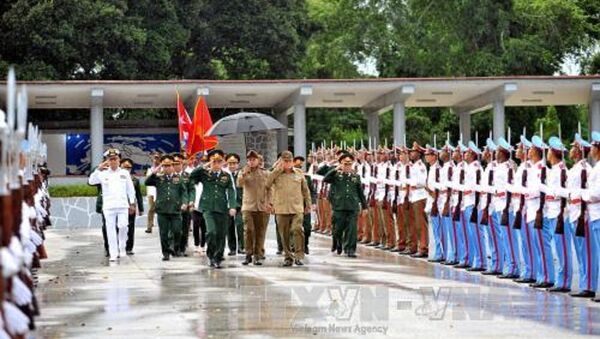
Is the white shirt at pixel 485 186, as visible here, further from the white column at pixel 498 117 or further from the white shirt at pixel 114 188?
the white column at pixel 498 117

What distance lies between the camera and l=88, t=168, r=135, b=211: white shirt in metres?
20.7

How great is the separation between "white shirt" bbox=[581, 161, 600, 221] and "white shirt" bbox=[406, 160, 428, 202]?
6338 millimetres

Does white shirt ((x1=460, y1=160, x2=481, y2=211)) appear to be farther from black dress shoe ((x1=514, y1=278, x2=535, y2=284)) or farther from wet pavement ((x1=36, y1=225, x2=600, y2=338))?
black dress shoe ((x1=514, y1=278, x2=535, y2=284))

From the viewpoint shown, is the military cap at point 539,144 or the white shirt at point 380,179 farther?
the white shirt at point 380,179

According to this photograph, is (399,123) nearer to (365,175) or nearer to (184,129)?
(184,129)

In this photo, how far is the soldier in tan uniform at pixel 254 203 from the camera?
18906mm

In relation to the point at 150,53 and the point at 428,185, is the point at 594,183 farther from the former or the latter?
the point at 150,53

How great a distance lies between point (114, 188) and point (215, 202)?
9.51ft

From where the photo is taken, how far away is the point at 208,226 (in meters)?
18.7

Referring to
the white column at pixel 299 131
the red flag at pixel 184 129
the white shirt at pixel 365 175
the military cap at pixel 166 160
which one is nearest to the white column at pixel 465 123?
the white column at pixel 299 131

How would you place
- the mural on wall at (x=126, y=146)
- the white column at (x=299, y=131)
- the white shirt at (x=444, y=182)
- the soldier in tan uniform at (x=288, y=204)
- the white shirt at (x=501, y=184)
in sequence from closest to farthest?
the white shirt at (x=501, y=184), the white shirt at (x=444, y=182), the soldier in tan uniform at (x=288, y=204), the white column at (x=299, y=131), the mural on wall at (x=126, y=146)

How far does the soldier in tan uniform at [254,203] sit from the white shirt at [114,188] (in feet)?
8.88

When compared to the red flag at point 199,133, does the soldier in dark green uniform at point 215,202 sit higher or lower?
lower

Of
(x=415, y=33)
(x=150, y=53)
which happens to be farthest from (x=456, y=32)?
(x=150, y=53)
